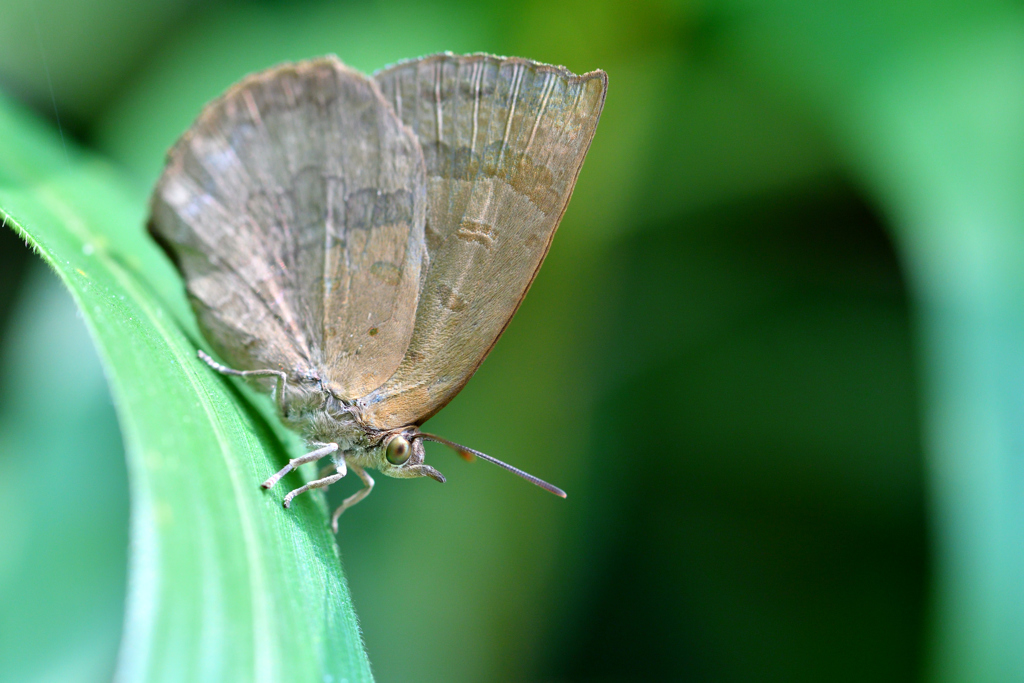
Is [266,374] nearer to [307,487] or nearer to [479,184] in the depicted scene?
[307,487]

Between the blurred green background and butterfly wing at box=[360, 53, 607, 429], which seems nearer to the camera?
butterfly wing at box=[360, 53, 607, 429]

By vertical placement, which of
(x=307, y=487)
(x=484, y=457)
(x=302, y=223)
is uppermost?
(x=302, y=223)

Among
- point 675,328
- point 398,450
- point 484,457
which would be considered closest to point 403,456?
point 398,450

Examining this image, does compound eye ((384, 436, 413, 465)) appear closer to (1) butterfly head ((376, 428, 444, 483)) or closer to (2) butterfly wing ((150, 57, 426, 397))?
(1) butterfly head ((376, 428, 444, 483))

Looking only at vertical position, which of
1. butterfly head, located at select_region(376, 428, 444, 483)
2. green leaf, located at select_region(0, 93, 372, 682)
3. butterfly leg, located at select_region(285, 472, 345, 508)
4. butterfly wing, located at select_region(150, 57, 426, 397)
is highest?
butterfly wing, located at select_region(150, 57, 426, 397)

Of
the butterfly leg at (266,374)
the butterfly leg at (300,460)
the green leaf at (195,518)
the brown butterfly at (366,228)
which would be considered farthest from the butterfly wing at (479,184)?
the green leaf at (195,518)

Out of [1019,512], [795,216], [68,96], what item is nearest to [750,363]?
[795,216]

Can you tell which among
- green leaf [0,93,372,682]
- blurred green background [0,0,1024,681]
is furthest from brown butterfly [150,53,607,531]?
blurred green background [0,0,1024,681]
